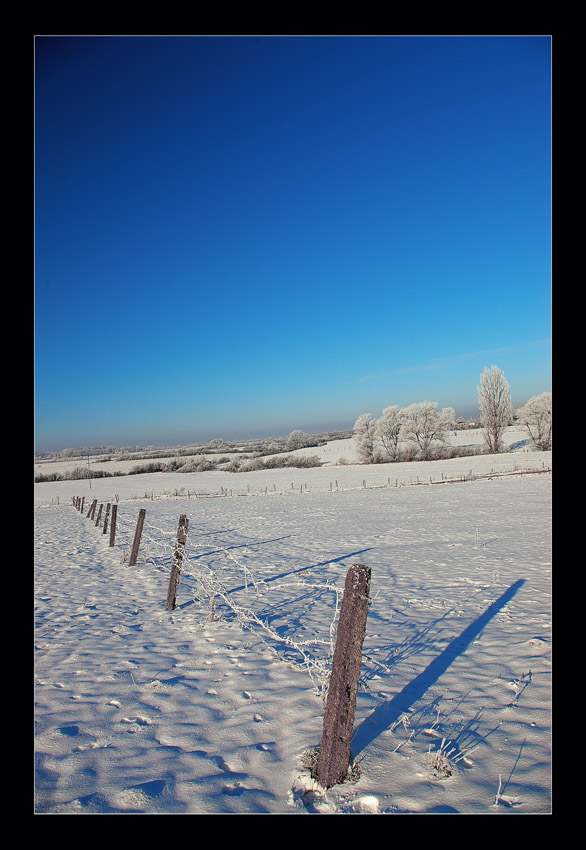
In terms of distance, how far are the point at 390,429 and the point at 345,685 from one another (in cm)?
5740

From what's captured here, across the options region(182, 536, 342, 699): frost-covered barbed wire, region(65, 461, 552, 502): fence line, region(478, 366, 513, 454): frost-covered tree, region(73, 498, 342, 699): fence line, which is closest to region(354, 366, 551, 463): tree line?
region(478, 366, 513, 454): frost-covered tree

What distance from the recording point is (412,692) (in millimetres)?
4207

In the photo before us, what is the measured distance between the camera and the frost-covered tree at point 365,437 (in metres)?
59.3

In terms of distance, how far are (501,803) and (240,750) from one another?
5.90 ft

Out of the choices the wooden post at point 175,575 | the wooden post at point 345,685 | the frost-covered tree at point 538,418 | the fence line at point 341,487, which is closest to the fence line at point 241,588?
the wooden post at point 175,575

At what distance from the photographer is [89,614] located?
7.08 meters

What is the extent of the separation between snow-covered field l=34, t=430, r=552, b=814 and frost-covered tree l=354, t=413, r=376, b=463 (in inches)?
1876

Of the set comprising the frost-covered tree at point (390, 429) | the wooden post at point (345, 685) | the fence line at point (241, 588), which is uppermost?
the frost-covered tree at point (390, 429)

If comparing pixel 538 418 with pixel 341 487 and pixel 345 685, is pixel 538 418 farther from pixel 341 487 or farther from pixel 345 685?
pixel 345 685

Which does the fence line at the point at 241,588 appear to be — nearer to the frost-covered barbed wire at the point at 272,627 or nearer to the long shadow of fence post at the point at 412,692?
the frost-covered barbed wire at the point at 272,627

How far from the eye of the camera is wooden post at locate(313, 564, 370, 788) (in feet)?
9.32

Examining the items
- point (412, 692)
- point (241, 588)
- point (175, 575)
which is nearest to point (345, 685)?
point (412, 692)

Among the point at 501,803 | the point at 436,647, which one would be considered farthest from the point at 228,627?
the point at 501,803

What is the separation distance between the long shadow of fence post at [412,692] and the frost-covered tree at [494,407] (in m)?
53.9
